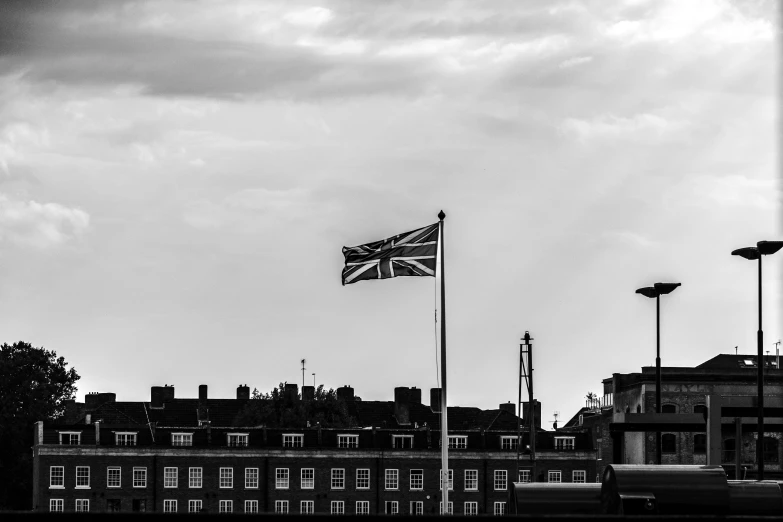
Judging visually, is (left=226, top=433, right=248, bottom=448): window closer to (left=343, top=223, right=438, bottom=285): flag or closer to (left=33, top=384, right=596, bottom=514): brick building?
(left=33, top=384, right=596, bottom=514): brick building

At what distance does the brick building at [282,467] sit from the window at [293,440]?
0.28 feet

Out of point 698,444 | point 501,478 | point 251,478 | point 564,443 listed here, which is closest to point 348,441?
point 251,478

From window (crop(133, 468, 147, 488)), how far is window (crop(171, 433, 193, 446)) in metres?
3.48

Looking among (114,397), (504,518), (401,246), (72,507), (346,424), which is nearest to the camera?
(504,518)

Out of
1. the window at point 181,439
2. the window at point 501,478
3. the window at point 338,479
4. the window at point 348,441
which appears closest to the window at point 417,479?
the window at point 348,441

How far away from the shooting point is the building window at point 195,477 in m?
118

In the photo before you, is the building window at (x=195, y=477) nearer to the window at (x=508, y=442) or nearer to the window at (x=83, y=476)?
the window at (x=83, y=476)

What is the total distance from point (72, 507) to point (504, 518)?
325 ft

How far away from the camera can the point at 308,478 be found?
119 metres

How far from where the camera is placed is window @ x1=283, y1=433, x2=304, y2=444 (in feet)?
396

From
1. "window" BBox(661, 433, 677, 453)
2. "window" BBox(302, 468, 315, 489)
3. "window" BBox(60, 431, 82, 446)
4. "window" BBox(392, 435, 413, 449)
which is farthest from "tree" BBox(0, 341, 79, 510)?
"window" BBox(661, 433, 677, 453)

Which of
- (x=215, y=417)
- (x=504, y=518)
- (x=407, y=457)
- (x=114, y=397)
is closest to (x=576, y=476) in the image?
(x=407, y=457)

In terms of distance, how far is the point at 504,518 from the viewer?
21203 mm

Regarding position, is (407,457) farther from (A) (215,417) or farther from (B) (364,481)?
(A) (215,417)
